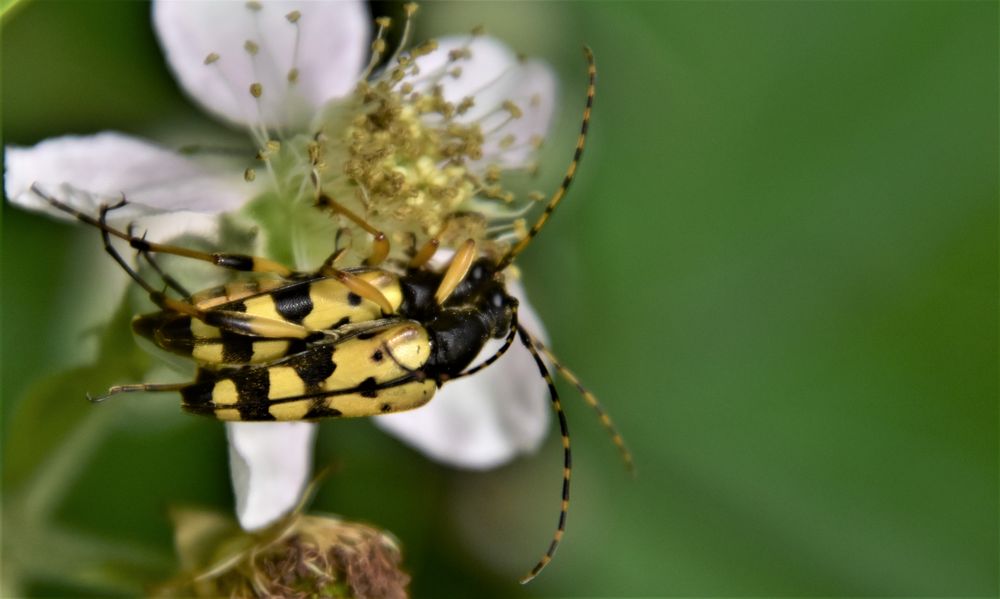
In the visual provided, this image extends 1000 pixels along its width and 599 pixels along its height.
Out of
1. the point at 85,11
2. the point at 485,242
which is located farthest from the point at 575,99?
the point at 85,11

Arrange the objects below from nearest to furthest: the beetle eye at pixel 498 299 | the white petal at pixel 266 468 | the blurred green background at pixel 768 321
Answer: the white petal at pixel 266 468 → the beetle eye at pixel 498 299 → the blurred green background at pixel 768 321

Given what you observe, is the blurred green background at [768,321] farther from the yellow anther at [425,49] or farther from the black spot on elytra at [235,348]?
the black spot on elytra at [235,348]

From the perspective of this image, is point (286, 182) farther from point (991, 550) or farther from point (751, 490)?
point (991, 550)

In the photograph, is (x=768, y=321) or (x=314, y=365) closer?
(x=314, y=365)

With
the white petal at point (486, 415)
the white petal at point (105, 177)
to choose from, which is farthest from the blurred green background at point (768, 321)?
the white petal at point (105, 177)

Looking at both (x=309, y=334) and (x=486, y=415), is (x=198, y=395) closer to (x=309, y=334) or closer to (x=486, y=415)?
(x=309, y=334)

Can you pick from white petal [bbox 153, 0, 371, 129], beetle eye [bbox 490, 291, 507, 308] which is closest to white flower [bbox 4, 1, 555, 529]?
white petal [bbox 153, 0, 371, 129]

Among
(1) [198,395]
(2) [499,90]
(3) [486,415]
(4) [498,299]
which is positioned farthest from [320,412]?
(2) [499,90]
